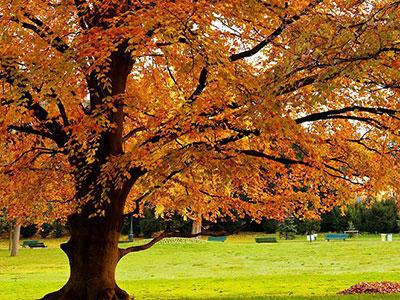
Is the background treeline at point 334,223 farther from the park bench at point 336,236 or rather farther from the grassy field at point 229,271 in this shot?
the park bench at point 336,236

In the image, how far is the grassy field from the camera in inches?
613

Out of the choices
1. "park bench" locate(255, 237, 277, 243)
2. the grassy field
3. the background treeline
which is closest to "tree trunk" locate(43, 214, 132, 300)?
the grassy field

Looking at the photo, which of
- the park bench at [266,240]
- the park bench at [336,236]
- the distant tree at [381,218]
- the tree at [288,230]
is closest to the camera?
the park bench at [336,236]

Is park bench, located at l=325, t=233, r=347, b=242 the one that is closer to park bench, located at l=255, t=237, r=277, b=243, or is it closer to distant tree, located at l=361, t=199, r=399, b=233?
park bench, located at l=255, t=237, r=277, b=243

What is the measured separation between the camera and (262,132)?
859cm

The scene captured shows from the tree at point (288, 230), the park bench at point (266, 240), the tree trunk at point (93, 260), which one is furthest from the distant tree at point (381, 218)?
the tree trunk at point (93, 260)

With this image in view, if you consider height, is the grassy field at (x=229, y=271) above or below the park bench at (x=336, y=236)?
below

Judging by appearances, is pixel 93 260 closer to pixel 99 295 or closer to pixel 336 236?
pixel 99 295

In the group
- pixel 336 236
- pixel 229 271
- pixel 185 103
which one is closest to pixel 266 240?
pixel 336 236

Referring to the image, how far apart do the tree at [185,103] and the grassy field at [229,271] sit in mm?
3413

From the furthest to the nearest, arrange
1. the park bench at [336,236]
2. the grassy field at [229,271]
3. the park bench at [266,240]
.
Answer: the park bench at [266,240]
the park bench at [336,236]
the grassy field at [229,271]

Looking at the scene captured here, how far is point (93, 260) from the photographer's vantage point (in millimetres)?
10914

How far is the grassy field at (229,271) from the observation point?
15578mm

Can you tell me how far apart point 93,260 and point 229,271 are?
44.7ft
